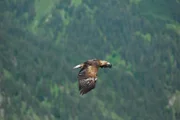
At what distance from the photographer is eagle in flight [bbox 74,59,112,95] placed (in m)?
47.9

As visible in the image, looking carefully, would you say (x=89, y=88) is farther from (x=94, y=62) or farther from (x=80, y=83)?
(x=94, y=62)

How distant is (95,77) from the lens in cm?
4962

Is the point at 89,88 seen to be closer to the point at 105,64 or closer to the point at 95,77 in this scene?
the point at 95,77

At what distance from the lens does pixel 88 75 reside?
163ft

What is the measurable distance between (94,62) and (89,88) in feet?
15.4

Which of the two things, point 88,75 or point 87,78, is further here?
point 88,75

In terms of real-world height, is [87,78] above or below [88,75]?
above

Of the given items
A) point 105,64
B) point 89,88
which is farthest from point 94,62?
point 89,88

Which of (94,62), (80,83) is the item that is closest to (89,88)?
(80,83)

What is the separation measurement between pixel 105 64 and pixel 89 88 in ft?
19.2

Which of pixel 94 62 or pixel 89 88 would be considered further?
pixel 94 62

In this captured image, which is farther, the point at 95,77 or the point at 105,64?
the point at 105,64

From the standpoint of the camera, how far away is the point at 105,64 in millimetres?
53531

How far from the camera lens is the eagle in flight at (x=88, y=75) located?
47934mm
